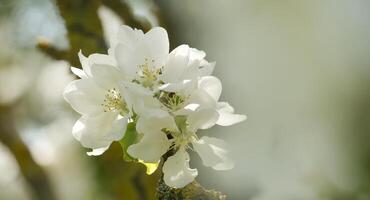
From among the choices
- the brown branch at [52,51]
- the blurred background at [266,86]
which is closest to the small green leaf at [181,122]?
the blurred background at [266,86]

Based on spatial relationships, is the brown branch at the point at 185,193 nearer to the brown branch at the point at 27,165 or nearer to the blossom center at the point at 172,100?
the blossom center at the point at 172,100

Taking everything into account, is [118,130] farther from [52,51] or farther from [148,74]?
[52,51]

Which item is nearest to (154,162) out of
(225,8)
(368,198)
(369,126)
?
(368,198)

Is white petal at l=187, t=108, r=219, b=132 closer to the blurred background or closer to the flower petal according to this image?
the flower petal

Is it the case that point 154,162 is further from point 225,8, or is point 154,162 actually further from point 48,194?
point 48,194

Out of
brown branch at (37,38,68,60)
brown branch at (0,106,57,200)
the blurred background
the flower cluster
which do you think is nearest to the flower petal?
the flower cluster

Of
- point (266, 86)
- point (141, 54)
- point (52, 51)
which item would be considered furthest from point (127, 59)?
point (52, 51)

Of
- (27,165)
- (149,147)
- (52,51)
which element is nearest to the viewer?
(149,147)

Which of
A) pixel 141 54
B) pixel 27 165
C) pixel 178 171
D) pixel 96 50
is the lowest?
pixel 178 171
